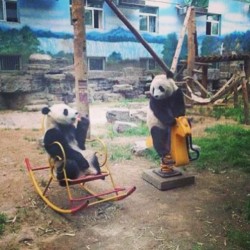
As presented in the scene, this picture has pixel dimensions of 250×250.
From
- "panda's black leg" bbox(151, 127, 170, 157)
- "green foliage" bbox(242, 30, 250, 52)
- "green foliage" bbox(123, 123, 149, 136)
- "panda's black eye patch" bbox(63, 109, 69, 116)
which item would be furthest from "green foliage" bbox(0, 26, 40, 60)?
"green foliage" bbox(242, 30, 250, 52)

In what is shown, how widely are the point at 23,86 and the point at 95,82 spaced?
4320mm

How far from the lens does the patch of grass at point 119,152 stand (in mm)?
6020

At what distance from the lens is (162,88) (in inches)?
171

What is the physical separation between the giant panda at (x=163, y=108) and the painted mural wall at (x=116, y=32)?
439 inches

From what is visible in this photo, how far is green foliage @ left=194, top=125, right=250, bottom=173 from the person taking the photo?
5531 millimetres

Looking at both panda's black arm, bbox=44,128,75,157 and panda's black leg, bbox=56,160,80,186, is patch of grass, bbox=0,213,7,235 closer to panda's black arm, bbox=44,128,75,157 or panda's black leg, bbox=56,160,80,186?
panda's black leg, bbox=56,160,80,186

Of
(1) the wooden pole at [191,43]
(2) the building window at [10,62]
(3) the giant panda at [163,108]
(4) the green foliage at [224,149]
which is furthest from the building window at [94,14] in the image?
(3) the giant panda at [163,108]

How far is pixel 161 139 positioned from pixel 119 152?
1.86 meters

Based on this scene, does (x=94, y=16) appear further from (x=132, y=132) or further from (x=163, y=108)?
(x=163, y=108)

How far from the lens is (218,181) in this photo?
4.90 metres

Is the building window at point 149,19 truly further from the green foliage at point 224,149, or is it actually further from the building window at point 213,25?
the green foliage at point 224,149

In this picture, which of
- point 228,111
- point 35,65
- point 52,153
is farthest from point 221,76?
point 52,153

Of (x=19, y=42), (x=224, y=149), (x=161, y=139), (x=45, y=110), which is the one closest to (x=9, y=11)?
(x=19, y=42)

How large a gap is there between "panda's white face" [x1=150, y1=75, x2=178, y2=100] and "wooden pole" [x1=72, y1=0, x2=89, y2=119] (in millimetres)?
2346
